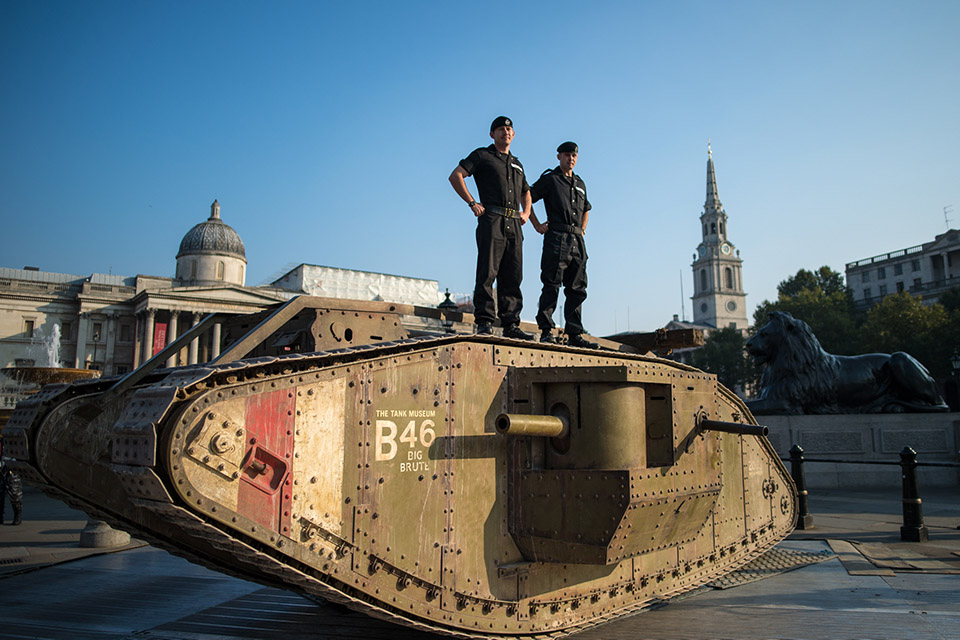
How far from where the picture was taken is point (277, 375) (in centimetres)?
410

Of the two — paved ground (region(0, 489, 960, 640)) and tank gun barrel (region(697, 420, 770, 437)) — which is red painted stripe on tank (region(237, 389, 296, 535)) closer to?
paved ground (region(0, 489, 960, 640))

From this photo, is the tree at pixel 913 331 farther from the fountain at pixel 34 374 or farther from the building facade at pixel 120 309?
the fountain at pixel 34 374

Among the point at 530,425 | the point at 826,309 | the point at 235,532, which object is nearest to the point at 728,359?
the point at 826,309

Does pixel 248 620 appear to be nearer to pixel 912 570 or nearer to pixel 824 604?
pixel 824 604

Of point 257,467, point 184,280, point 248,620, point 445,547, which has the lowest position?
point 248,620

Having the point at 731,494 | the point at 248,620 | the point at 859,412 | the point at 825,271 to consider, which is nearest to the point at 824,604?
the point at 731,494

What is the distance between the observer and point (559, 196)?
7.34 metres

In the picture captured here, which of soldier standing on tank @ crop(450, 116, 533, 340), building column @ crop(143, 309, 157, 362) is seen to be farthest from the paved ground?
building column @ crop(143, 309, 157, 362)

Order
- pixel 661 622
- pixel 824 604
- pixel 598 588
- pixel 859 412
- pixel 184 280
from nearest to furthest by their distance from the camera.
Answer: pixel 598 588 < pixel 661 622 < pixel 824 604 < pixel 859 412 < pixel 184 280

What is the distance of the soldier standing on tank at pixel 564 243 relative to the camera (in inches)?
285

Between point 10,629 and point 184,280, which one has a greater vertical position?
point 184,280

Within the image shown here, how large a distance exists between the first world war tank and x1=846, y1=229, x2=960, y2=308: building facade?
69931mm

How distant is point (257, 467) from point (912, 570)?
8421 millimetres

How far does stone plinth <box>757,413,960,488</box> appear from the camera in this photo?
17.4 meters
